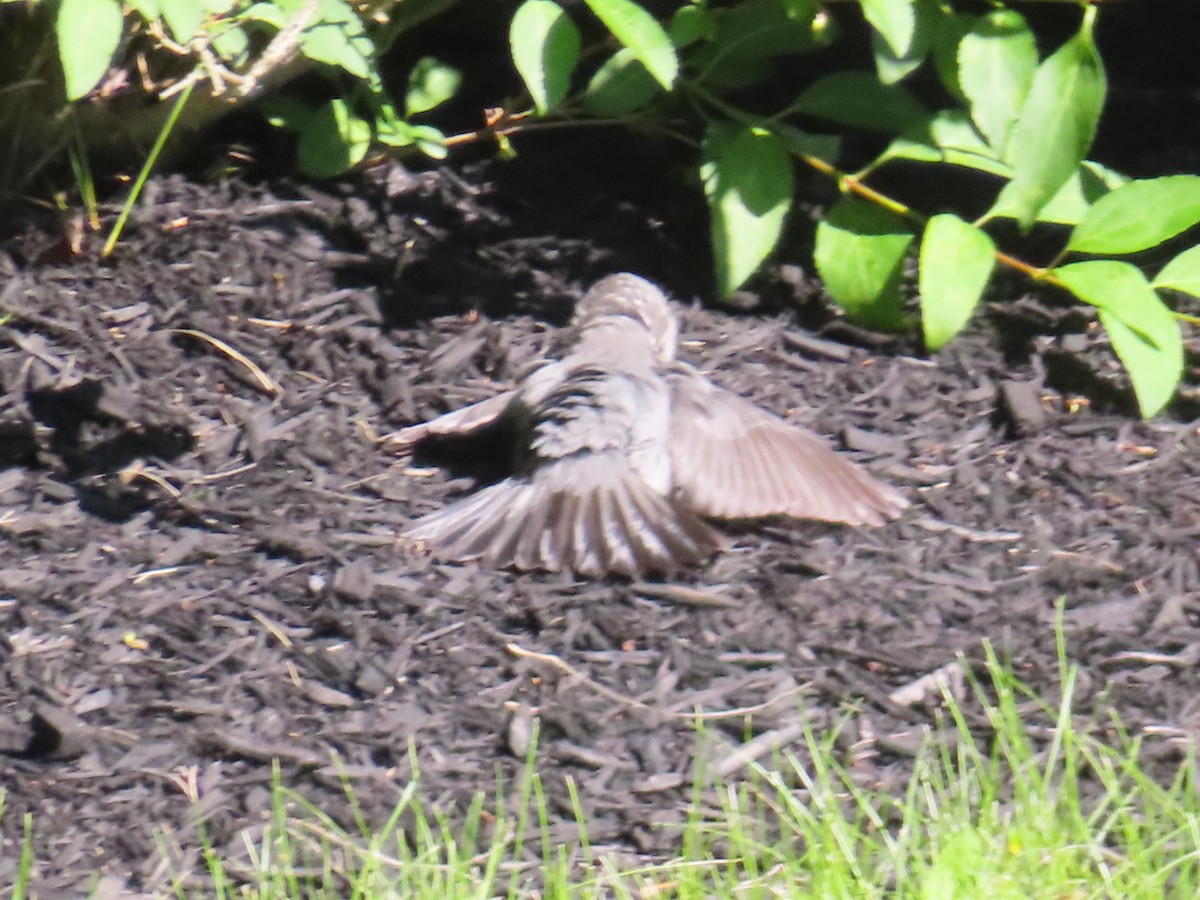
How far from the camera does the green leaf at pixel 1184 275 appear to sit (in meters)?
3.89

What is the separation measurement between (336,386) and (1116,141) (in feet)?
9.42

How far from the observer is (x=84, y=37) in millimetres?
3049

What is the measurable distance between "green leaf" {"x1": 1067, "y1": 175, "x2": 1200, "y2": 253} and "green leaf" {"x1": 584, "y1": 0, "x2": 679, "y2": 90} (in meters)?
1.17

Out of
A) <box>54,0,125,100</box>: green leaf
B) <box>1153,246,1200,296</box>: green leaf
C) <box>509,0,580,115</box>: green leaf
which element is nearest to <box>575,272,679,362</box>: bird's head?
<box>509,0,580,115</box>: green leaf

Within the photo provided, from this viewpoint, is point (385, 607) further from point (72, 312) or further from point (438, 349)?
point (72, 312)

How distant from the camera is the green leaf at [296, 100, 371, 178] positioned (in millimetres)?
4598

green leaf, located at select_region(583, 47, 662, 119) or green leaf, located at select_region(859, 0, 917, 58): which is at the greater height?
green leaf, located at select_region(859, 0, 917, 58)

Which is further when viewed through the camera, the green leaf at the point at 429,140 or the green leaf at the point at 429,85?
the green leaf at the point at 429,85

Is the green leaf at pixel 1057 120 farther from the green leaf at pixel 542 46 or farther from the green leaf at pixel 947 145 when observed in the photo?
the green leaf at pixel 542 46

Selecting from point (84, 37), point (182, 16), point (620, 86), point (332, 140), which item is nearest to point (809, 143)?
point (620, 86)

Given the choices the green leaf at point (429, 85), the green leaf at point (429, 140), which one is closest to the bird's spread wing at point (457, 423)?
the green leaf at point (429, 140)

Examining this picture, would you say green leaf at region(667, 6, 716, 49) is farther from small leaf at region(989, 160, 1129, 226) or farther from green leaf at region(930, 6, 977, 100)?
small leaf at region(989, 160, 1129, 226)

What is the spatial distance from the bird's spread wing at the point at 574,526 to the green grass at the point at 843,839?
0.69 metres

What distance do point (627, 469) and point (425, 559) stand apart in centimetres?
63
